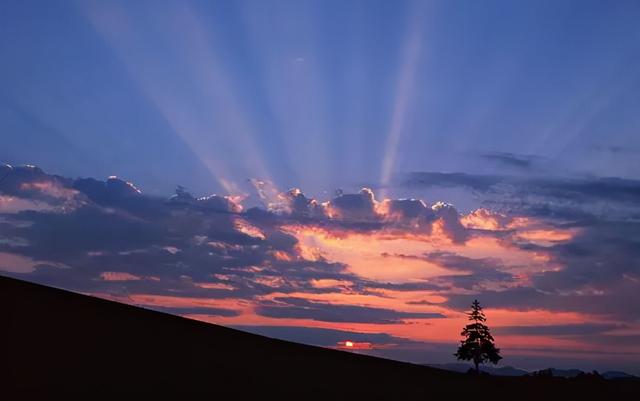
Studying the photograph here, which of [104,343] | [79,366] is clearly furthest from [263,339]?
[79,366]

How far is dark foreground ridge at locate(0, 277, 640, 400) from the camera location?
16969 millimetres

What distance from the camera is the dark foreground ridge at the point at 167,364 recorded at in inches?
668

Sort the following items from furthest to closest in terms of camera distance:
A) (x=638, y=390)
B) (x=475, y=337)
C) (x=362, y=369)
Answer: (x=475, y=337) → (x=638, y=390) → (x=362, y=369)

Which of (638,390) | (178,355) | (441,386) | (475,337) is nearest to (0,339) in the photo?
(178,355)

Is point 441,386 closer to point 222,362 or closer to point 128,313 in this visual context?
point 222,362

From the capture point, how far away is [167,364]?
19.8 m

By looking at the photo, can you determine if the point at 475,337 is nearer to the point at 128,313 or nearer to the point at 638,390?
the point at 638,390

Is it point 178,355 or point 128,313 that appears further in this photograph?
point 128,313

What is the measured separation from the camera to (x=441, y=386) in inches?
1060

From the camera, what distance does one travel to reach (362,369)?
26625 mm

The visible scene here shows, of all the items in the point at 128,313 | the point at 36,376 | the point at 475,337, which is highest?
the point at 475,337

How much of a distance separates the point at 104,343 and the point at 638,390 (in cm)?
2524

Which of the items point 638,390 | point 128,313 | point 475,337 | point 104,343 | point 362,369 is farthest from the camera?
point 475,337

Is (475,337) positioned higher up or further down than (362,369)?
higher up
